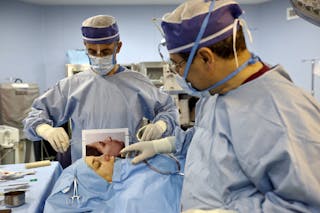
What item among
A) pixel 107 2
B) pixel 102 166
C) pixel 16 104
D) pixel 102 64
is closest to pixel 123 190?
pixel 102 166

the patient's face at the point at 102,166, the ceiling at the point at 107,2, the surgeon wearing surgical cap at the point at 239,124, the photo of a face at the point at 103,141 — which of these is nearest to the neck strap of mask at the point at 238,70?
the surgeon wearing surgical cap at the point at 239,124

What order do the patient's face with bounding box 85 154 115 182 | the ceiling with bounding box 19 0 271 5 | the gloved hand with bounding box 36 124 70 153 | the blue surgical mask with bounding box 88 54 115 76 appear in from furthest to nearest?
1. the ceiling with bounding box 19 0 271 5
2. the blue surgical mask with bounding box 88 54 115 76
3. the gloved hand with bounding box 36 124 70 153
4. the patient's face with bounding box 85 154 115 182

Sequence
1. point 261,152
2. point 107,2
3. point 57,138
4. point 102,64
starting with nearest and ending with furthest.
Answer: point 261,152, point 57,138, point 102,64, point 107,2

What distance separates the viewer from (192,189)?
0.97 meters

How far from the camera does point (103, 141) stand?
5.73ft

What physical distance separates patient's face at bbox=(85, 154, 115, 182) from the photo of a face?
16 cm

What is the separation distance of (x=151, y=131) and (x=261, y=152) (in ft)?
3.24

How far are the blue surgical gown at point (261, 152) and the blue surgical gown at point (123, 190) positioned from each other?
480mm

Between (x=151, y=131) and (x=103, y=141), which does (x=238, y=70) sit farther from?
(x=103, y=141)

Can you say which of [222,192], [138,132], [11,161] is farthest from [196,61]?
[11,161]

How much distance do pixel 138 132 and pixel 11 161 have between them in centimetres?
254

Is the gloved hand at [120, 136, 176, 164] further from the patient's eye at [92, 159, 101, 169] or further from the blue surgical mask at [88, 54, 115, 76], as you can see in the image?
the blue surgical mask at [88, 54, 115, 76]

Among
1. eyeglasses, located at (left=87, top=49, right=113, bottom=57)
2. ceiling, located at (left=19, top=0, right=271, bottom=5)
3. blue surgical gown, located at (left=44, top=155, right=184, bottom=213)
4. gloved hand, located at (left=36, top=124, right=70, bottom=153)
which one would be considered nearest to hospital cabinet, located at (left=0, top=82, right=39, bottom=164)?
ceiling, located at (left=19, top=0, right=271, bottom=5)

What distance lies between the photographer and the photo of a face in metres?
1.73
